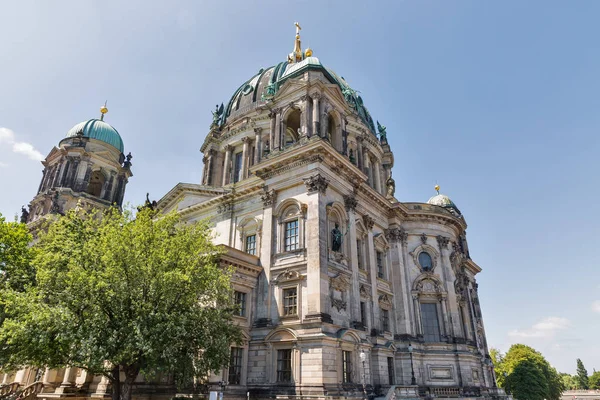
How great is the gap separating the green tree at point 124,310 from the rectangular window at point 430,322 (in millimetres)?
20307

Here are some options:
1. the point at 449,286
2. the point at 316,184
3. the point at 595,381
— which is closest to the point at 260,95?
the point at 316,184

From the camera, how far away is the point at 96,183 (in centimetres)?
4625

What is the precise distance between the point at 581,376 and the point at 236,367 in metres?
160

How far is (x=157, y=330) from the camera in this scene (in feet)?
50.4

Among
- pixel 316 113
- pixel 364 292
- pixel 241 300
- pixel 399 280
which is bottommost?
pixel 241 300

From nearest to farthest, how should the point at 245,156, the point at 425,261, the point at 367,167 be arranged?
the point at 425,261
the point at 245,156
the point at 367,167

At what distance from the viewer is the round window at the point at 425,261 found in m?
35.1

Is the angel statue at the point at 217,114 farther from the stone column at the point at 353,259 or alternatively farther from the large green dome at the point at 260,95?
the stone column at the point at 353,259

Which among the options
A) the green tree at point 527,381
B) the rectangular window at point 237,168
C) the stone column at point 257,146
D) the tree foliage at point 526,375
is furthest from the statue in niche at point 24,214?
the green tree at point 527,381

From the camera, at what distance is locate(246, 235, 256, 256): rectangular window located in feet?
92.3

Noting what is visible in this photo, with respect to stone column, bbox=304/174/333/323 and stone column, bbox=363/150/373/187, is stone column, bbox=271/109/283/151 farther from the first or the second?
stone column, bbox=363/150/373/187

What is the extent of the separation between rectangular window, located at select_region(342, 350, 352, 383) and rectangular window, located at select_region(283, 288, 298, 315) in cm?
376

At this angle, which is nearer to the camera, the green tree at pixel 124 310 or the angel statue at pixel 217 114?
the green tree at pixel 124 310

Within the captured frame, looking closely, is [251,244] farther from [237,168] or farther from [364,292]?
[237,168]
